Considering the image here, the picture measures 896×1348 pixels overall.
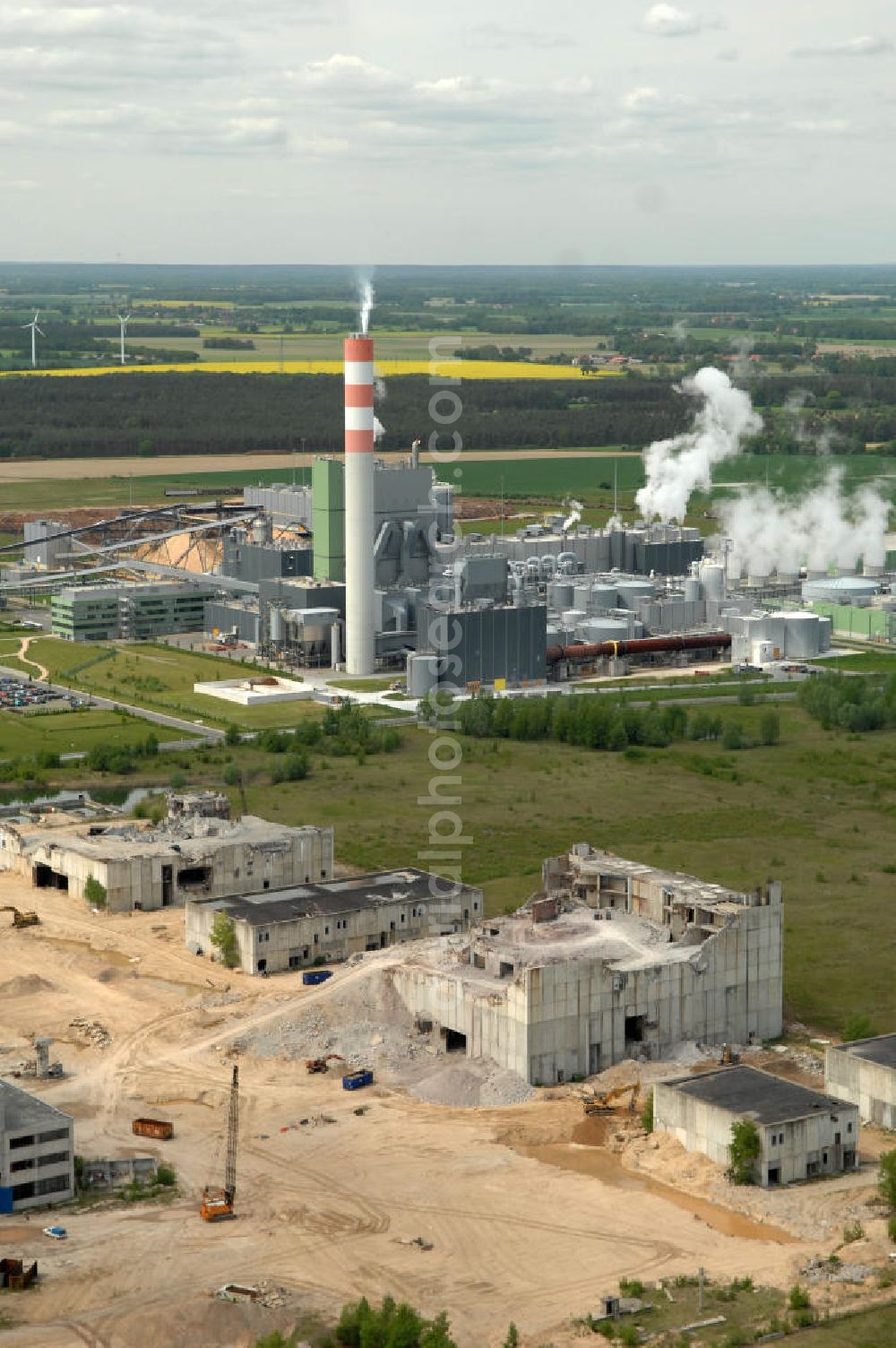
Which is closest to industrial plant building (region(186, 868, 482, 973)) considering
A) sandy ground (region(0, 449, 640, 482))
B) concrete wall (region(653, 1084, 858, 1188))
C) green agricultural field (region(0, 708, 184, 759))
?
concrete wall (region(653, 1084, 858, 1188))

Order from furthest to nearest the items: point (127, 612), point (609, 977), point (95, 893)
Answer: point (127, 612) → point (95, 893) → point (609, 977)

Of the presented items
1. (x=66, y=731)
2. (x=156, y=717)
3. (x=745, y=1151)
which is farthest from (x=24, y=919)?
(x=156, y=717)

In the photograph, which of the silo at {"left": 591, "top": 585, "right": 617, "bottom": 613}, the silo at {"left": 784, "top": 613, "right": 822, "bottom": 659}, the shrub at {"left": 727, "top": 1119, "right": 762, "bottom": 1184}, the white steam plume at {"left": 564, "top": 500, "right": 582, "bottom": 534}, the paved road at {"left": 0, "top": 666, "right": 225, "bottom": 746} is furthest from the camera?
the white steam plume at {"left": 564, "top": 500, "right": 582, "bottom": 534}

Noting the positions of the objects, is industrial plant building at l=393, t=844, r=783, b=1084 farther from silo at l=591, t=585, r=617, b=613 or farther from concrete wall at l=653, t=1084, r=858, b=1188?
silo at l=591, t=585, r=617, b=613

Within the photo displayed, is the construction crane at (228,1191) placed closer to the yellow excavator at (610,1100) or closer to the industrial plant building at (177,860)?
the yellow excavator at (610,1100)

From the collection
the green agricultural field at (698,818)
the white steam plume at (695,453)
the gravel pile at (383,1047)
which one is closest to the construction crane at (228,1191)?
the gravel pile at (383,1047)

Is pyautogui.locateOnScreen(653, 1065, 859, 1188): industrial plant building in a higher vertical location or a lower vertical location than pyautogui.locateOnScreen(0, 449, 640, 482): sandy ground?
Answer: lower

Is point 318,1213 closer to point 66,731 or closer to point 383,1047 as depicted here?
point 383,1047

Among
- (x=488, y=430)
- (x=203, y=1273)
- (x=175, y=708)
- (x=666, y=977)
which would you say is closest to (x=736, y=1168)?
(x=666, y=977)
